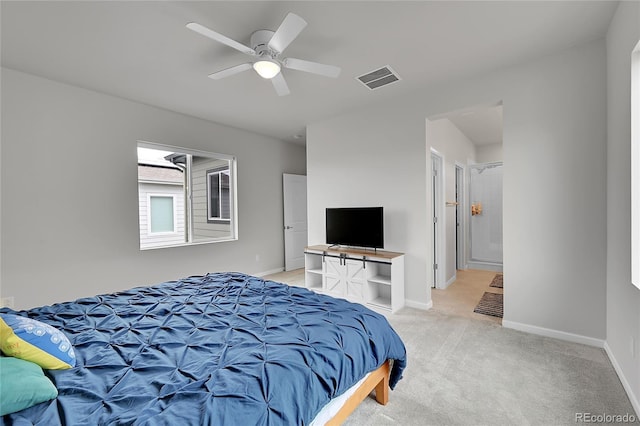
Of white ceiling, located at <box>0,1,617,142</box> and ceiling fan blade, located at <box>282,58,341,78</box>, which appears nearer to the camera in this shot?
white ceiling, located at <box>0,1,617,142</box>

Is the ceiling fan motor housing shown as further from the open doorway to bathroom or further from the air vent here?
the open doorway to bathroom

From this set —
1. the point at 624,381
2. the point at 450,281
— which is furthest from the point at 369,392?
the point at 450,281

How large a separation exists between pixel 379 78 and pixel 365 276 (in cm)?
231

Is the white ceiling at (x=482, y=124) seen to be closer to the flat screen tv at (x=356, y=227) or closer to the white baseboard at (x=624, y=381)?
the flat screen tv at (x=356, y=227)

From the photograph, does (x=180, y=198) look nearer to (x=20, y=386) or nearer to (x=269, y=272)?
(x=269, y=272)

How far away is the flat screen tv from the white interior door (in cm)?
178

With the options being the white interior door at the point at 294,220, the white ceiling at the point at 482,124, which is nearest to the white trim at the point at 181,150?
the white interior door at the point at 294,220

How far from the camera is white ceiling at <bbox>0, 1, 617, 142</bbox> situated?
2.06 meters

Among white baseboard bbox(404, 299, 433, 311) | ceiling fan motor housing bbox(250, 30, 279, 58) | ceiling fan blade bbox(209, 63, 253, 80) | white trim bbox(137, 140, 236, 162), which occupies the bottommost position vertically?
white baseboard bbox(404, 299, 433, 311)

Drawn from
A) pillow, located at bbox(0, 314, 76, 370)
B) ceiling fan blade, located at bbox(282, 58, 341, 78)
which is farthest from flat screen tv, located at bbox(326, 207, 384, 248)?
pillow, located at bbox(0, 314, 76, 370)

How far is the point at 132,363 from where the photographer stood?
4.19 feet

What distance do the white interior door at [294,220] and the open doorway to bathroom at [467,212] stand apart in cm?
269

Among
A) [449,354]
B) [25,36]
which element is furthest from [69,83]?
[449,354]

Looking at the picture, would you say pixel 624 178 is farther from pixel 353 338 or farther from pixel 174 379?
pixel 174 379
